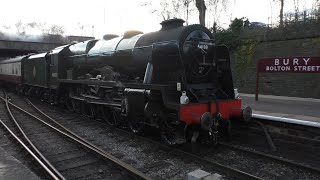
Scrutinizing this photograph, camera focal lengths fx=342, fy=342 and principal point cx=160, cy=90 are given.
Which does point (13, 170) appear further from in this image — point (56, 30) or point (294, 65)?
point (56, 30)

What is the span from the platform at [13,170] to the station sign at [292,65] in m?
10.2

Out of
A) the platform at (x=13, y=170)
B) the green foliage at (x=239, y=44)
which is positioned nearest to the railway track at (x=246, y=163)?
the platform at (x=13, y=170)

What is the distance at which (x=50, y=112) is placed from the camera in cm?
1506

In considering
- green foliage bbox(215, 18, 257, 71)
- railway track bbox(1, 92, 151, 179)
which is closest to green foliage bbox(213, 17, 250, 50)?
green foliage bbox(215, 18, 257, 71)

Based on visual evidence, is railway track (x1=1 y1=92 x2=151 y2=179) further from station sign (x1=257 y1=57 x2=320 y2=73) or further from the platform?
station sign (x1=257 y1=57 x2=320 y2=73)

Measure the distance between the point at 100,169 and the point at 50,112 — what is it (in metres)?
9.14

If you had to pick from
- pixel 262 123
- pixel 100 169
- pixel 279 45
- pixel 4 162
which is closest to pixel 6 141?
pixel 4 162

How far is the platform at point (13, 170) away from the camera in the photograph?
603cm

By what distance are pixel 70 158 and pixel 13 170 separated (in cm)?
133

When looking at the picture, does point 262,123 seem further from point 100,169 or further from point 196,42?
point 100,169

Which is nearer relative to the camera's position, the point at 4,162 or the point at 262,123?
the point at 4,162

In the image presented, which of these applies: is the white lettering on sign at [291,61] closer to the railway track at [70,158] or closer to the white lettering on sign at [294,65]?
the white lettering on sign at [294,65]

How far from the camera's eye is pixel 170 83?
8102 mm

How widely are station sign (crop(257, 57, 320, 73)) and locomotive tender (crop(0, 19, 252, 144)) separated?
526 centimetres
